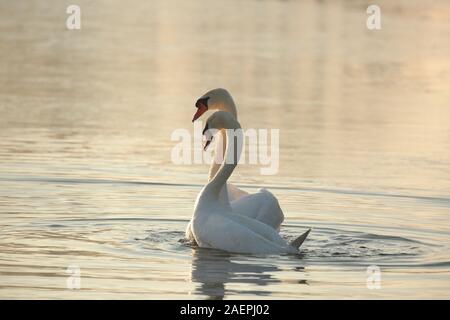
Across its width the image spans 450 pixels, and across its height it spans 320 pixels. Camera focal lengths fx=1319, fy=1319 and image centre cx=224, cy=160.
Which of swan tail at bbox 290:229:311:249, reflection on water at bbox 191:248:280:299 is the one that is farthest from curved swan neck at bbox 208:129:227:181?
swan tail at bbox 290:229:311:249

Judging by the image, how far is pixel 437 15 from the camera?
32406mm

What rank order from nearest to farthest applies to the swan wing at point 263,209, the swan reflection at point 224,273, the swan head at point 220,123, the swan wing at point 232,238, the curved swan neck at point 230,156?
1. the swan reflection at point 224,273
2. the swan wing at point 232,238
3. the swan wing at point 263,209
4. the curved swan neck at point 230,156
5. the swan head at point 220,123

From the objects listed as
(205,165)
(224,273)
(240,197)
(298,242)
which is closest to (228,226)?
(298,242)

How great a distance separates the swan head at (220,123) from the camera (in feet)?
41.7

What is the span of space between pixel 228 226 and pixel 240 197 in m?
1.37

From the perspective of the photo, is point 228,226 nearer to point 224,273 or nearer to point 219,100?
point 224,273

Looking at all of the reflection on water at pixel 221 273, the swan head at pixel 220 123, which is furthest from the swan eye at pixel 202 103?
the reflection on water at pixel 221 273

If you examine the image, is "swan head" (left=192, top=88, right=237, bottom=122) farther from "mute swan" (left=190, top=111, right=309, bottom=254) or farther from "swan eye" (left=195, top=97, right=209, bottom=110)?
"mute swan" (left=190, top=111, right=309, bottom=254)

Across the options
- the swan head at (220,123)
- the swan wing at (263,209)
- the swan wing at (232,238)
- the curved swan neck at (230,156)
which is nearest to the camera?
the swan wing at (232,238)

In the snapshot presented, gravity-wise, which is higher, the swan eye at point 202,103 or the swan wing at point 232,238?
the swan eye at point 202,103

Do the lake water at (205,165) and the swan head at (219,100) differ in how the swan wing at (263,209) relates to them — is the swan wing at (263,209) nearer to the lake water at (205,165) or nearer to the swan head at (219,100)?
the lake water at (205,165)

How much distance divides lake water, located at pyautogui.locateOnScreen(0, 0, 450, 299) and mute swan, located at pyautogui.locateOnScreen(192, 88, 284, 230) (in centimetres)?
46

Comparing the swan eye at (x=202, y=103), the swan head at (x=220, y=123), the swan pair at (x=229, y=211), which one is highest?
the swan eye at (x=202, y=103)

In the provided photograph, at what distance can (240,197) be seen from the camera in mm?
13125
